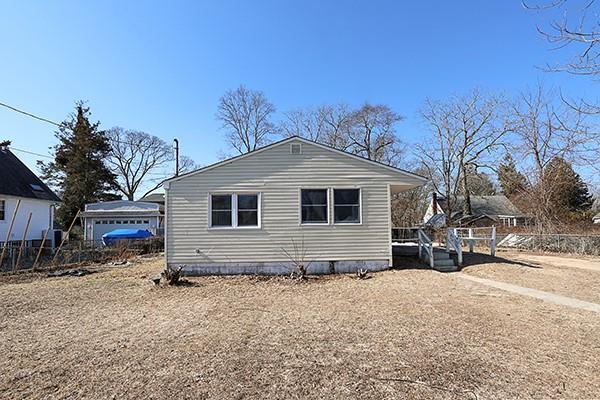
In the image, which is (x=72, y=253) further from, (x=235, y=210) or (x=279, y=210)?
(x=279, y=210)

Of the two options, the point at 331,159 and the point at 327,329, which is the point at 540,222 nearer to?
the point at 331,159

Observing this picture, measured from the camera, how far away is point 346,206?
36.7ft

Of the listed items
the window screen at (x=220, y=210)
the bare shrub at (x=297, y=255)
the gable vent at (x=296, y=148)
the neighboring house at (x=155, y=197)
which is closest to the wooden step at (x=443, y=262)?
the bare shrub at (x=297, y=255)

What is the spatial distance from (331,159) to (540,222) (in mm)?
15265

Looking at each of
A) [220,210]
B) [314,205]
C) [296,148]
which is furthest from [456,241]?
[220,210]

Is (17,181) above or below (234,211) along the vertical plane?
above

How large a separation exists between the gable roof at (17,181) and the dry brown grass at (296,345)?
1433 centimetres

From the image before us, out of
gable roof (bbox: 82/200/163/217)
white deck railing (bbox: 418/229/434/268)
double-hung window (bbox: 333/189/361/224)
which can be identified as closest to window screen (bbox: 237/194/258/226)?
double-hung window (bbox: 333/189/361/224)

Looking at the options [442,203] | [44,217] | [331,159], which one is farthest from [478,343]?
[442,203]

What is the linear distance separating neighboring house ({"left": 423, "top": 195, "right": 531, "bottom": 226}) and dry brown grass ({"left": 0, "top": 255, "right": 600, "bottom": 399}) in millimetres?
32308

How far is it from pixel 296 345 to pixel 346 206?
22.3 ft

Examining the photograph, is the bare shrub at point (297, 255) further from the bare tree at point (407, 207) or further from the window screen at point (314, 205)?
the bare tree at point (407, 207)

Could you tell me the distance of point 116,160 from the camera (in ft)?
142

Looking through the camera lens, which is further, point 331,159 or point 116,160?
point 116,160
